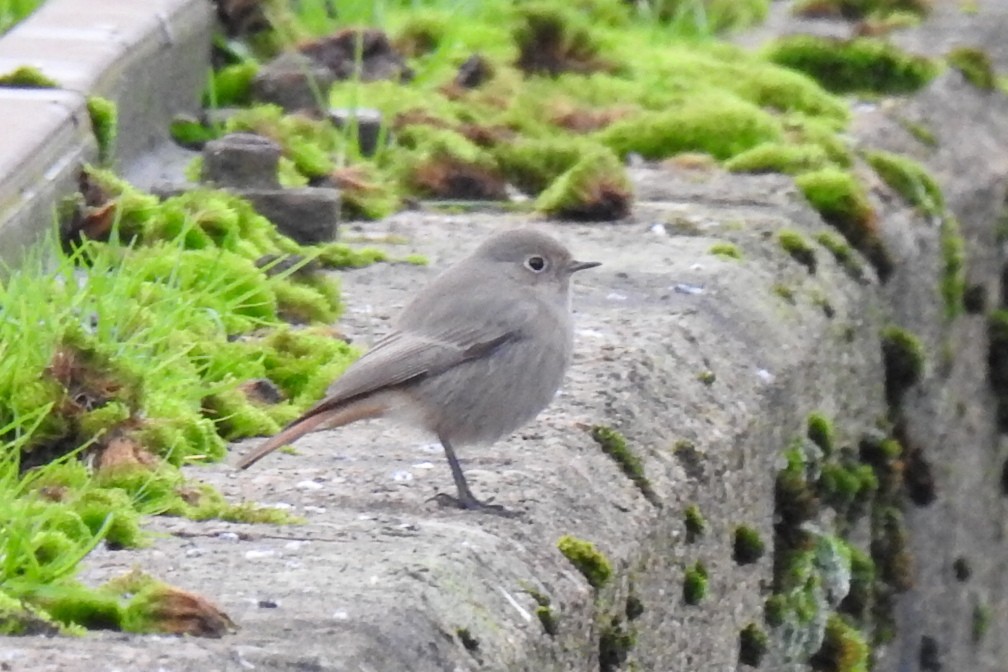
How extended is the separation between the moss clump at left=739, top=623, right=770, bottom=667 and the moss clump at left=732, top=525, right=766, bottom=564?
159 millimetres

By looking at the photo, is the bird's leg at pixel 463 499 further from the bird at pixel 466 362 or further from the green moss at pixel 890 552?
the green moss at pixel 890 552

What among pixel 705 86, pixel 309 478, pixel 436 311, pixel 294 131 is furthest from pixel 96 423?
pixel 705 86

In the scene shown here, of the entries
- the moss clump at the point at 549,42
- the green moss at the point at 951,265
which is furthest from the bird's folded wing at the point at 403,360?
the moss clump at the point at 549,42

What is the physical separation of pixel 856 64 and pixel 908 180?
1321mm

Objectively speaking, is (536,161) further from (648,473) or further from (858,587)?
(648,473)

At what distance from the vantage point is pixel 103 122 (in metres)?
5.38

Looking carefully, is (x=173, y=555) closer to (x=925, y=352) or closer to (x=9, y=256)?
(x=9, y=256)

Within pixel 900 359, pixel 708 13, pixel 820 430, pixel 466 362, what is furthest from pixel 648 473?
pixel 708 13

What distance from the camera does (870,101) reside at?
759cm

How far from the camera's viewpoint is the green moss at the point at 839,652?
5.19 metres

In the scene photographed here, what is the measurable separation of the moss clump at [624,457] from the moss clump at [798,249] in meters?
1.64

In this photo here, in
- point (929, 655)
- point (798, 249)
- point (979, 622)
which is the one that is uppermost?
point (798, 249)

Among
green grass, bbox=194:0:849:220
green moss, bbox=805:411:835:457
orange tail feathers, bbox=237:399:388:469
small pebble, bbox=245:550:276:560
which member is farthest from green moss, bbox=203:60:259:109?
small pebble, bbox=245:550:276:560

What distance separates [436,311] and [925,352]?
2.51 metres
